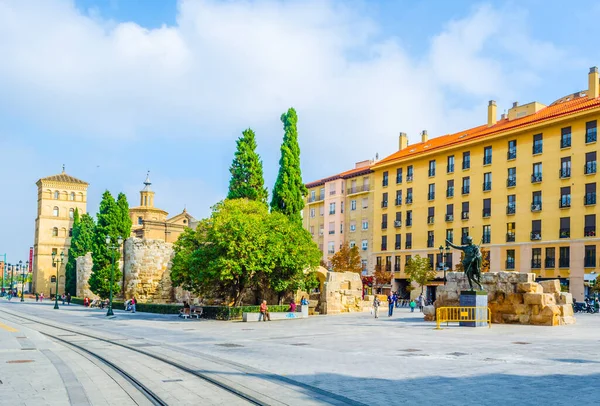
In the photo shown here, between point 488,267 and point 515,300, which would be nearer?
point 515,300

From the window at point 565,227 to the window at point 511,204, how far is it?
4.98m

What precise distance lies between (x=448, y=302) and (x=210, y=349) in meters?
16.6

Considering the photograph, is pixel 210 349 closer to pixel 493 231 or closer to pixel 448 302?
pixel 448 302

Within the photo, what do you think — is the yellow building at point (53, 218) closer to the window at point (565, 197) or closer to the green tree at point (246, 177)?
the green tree at point (246, 177)

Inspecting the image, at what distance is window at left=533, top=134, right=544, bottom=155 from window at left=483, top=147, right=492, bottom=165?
16.4ft

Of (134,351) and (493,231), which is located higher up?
(493,231)

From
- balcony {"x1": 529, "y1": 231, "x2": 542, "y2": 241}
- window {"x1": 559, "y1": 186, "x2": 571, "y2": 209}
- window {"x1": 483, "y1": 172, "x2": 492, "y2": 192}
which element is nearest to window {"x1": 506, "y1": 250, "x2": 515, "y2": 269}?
balcony {"x1": 529, "y1": 231, "x2": 542, "y2": 241}

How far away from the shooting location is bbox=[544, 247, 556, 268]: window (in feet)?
166

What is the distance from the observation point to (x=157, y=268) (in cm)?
5447

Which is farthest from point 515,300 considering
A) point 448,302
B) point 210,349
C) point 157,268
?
point 157,268

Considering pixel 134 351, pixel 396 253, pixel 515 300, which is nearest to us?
pixel 134 351

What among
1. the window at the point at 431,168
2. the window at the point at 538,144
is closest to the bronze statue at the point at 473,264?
the window at the point at 538,144

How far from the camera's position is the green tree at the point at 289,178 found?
4225cm

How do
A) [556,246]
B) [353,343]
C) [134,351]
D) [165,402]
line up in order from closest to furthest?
1. [165,402]
2. [134,351]
3. [353,343]
4. [556,246]
